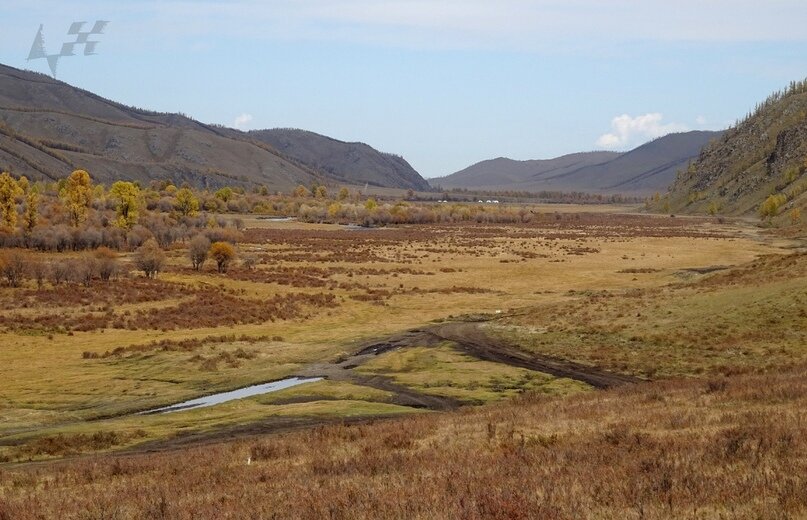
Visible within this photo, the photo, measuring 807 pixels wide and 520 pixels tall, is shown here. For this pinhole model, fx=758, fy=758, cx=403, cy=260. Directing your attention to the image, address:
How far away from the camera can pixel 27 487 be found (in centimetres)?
1741

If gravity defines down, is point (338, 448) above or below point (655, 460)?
below

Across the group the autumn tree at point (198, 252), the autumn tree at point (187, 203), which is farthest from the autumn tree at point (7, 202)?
the autumn tree at point (187, 203)

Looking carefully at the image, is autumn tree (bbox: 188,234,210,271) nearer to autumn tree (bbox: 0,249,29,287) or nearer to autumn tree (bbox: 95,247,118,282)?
autumn tree (bbox: 95,247,118,282)

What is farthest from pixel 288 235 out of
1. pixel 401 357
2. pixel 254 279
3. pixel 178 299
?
pixel 401 357

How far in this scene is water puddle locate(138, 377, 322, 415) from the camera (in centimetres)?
3425

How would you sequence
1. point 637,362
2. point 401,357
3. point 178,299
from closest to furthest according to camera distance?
point 637,362 → point 401,357 → point 178,299

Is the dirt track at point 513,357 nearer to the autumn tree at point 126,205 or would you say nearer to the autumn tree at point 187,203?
the autumn tree at point 126,205

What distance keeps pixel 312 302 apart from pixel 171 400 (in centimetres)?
3460

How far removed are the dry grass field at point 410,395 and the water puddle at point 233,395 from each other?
2.97 feet

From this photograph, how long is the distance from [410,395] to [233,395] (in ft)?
29.7

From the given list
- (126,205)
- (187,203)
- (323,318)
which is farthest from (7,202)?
(323,318)

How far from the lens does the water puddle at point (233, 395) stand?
3425 centimetres

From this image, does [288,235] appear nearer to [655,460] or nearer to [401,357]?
[401,357]

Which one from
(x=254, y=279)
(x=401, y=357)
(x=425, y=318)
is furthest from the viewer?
(x=254, y=279)
